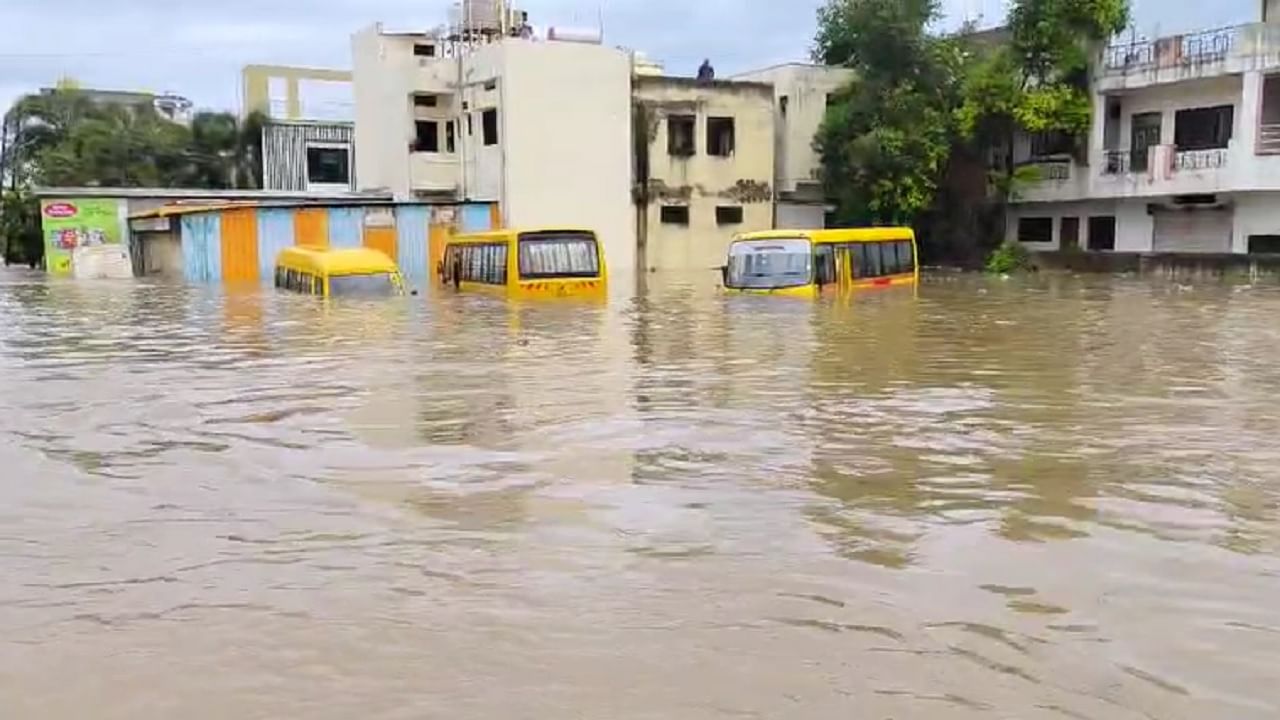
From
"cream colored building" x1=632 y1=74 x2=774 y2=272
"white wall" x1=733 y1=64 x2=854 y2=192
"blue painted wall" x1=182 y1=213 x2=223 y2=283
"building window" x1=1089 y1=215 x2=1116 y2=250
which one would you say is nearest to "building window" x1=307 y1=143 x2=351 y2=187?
"blue painted wall" x1=182 y1=213 x2=223 y2=283

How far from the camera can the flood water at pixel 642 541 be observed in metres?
4.20

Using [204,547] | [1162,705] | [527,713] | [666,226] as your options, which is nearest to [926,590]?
[1162,705]

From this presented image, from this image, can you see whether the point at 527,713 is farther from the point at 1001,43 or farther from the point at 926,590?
the point at 1001,43

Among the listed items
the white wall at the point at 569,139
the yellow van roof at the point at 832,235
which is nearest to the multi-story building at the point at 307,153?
the white wall at the point at 569,139

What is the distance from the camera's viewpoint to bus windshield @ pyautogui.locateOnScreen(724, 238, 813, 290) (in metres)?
21.3

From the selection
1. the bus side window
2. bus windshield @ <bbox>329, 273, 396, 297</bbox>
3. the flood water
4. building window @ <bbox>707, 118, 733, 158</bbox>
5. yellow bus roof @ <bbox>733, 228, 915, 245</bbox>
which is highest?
building window @ <bbox>707, 118, 733, 158</bbox>

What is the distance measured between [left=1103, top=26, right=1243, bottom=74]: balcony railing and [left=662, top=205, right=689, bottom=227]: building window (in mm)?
12016

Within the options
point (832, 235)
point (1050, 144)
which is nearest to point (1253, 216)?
point (1050, 144)

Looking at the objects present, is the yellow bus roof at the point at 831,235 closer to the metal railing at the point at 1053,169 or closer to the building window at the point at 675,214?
the metal railing at the point at 1053,169

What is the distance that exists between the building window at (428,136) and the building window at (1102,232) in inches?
738

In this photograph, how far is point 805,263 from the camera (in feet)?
69.9

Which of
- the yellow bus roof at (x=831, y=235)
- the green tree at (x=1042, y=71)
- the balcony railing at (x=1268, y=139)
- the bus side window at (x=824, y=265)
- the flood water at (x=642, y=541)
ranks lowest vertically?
the flood water at (x=642, y=541)

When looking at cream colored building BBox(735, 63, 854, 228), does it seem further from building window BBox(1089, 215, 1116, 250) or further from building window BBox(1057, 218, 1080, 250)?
building window BBox(1089, 215, 1116, 250)

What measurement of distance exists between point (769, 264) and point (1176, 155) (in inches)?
565
